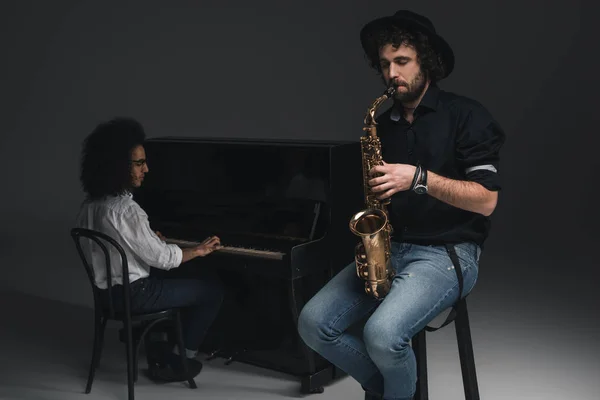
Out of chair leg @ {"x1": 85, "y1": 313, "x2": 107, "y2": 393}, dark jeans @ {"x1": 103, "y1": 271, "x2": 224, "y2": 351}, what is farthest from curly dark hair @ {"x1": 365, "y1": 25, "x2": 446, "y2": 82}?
chair leg @ {"x1": 85, "y1": 313, "x2": 107, "y2": 393}

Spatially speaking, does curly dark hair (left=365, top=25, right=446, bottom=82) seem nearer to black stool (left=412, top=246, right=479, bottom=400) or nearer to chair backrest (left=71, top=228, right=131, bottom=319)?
black stool (left=412, top=246, right=479, bottom=400)

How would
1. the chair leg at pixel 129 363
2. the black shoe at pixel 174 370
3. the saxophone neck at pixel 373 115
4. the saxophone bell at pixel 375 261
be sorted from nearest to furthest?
the saxophone bell at pixel 375 261
the saxophone neck at pixel 373 115
the chair leg at pixel 129 363
the black shoe at pixel 174 370

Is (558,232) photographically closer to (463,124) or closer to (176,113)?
(176,113)

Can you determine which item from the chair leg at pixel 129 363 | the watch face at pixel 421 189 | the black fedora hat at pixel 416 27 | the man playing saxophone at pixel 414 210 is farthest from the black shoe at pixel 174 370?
the black fedora hat at pixel 416 27

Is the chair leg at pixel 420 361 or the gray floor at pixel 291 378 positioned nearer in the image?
the chair leg at pixel 420 361

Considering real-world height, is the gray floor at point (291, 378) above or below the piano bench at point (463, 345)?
below

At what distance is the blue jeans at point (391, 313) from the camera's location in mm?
3418

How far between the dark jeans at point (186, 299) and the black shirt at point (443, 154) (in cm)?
128

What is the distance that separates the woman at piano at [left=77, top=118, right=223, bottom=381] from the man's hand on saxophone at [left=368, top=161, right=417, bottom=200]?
1352 millimetres

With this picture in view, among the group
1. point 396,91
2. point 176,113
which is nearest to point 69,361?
point 396,91

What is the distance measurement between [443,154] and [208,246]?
1.39m

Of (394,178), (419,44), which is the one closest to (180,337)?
(394,178)

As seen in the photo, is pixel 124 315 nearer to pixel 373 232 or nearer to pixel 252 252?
pixel 252 252

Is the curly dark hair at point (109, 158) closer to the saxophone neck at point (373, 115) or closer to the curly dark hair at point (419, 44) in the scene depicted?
the saxophone neck at point (373, 115)
